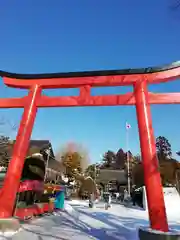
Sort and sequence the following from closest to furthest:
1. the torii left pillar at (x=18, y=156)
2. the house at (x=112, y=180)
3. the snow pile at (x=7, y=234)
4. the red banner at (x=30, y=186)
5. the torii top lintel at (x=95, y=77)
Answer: the snow pile at (x=7, y=234), the torii left pillar at (x=18, y=156), the torii top lintel at (x=95, y=77), the red banner at (x=30, y=186), the house at (x=112, y=180)

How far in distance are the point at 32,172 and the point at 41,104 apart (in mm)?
6379

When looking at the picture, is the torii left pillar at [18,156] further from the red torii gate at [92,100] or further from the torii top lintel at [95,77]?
the torii top lintel at [95,77]

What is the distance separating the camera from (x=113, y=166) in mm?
71688

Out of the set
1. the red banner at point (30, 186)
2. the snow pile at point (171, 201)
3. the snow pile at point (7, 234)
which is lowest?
the snow pile at point (7, 234)

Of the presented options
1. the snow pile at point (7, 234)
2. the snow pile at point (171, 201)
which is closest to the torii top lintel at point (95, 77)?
the snow pile at point (7, 234)

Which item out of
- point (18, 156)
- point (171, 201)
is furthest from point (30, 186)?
point (171, 201)

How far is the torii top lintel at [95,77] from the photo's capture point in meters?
9.57

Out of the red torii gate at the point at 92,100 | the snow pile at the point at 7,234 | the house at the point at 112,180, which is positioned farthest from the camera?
the house at the point at 112,180

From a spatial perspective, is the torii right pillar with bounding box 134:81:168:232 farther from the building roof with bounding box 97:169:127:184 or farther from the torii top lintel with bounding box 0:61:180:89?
the building roof with bounding box 97:169:127:184

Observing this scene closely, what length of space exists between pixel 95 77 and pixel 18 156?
4.57 meters

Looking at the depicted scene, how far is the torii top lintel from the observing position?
9570 mm

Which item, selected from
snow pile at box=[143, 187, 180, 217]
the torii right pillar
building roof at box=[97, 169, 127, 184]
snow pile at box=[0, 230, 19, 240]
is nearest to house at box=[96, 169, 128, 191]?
building roof at box=[97, 169, 127, 184]

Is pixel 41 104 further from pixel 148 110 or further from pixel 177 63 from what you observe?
pixel 177 63

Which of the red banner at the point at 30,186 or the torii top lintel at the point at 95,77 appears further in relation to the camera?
the red banner at the point at 30,186
